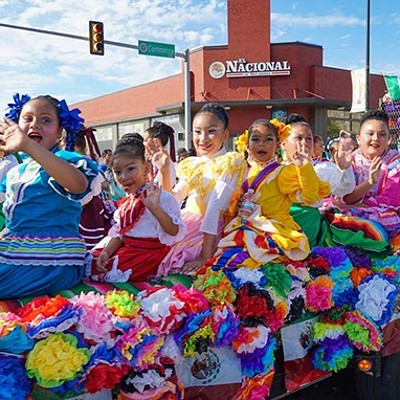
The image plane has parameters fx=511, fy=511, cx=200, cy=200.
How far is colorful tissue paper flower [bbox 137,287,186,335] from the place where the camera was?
2027 millimetres

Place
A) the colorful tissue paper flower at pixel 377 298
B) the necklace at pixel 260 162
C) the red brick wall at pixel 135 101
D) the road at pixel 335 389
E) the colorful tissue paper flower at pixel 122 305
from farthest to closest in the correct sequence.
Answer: the red brick wall at pixel 135 101, the road at pixel 335 389, the necklace at pixel 260 162, the colorful tissue paper flower at pixel 377 298, the colorful tissue paper flower at pixel 122 305

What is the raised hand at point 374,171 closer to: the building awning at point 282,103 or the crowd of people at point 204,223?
the crowd of people at point 204,223

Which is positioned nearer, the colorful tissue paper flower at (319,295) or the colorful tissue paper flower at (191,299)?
the colorful tissue paper flower at (191,299)

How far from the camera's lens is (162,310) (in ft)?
6.73

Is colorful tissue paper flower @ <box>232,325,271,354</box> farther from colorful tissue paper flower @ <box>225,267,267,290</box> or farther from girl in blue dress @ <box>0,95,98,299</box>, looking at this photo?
girl in blue dress @ <box>0,95,98,299</box>

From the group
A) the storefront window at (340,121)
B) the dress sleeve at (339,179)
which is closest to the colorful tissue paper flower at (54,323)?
the dress sleeve at (339,179)

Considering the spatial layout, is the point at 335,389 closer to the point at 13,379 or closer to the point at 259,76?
the point at 13,379

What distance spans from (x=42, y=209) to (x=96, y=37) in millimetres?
11714

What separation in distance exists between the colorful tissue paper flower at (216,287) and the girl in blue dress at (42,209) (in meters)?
0.55

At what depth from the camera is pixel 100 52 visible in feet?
42.3

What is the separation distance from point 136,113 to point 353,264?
24.6m

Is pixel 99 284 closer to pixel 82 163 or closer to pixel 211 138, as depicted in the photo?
pixel 82 163

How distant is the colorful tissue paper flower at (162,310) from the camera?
2.03 metres

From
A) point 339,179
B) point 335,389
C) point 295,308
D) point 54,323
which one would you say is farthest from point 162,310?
point 335,389
